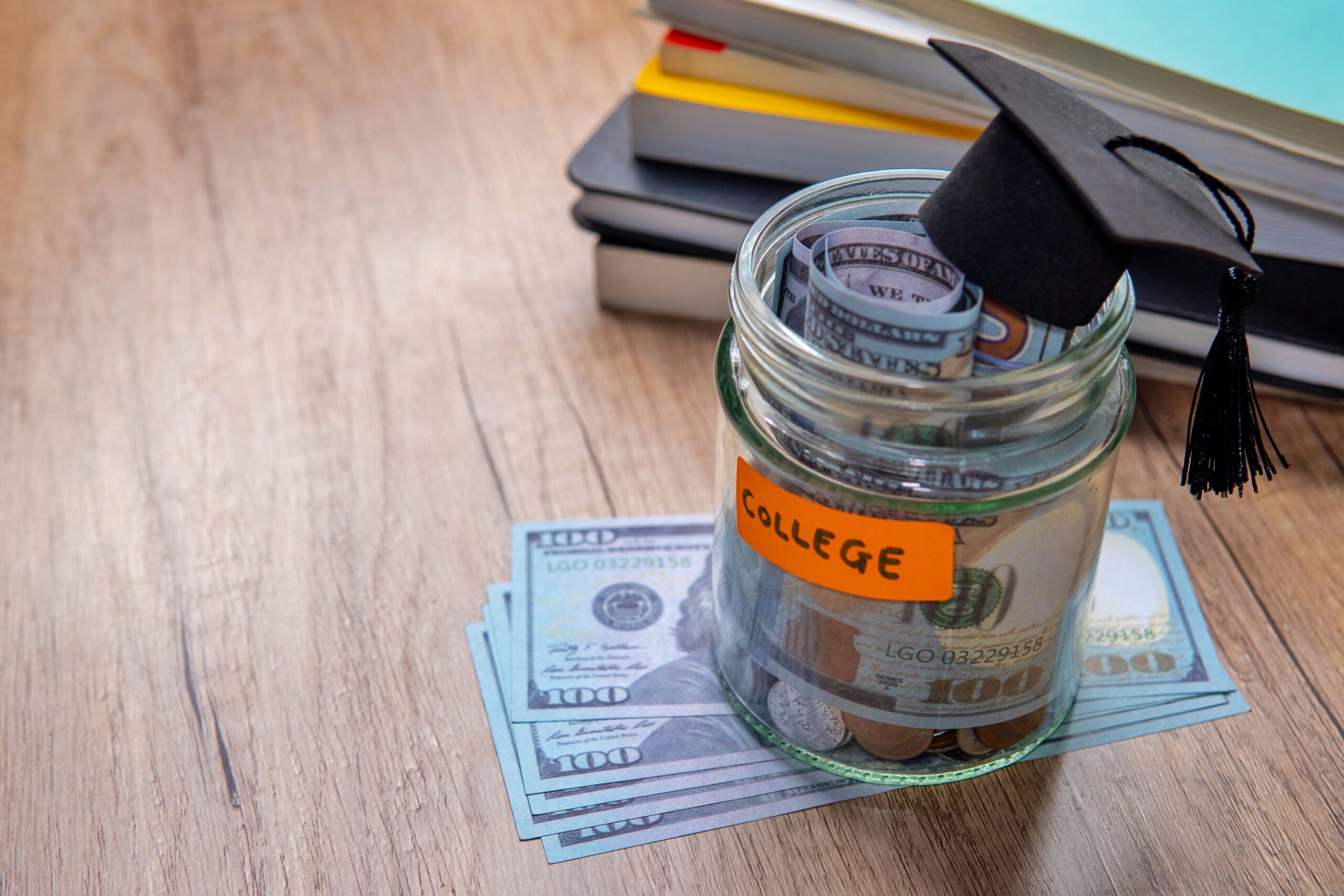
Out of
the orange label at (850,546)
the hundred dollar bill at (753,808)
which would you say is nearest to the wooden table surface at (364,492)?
the hundred dollar bill at (753,808)

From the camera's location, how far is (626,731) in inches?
23.7

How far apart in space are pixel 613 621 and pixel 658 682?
0.05 m

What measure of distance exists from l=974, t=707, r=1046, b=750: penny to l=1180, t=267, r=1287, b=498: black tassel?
Answer: 134 mm

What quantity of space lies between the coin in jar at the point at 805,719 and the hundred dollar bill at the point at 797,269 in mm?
179

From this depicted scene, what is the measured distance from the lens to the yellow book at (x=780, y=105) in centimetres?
75

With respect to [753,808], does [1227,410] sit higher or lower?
higher

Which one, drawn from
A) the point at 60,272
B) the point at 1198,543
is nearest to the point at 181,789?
the point at 60,272

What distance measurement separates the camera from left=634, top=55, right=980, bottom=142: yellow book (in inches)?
29.4

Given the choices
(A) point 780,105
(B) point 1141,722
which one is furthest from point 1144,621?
(A) point 780,105

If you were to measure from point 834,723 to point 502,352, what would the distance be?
0.38 metres

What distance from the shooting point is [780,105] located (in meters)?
0.76

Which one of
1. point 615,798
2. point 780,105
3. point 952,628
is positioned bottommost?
point 615,798

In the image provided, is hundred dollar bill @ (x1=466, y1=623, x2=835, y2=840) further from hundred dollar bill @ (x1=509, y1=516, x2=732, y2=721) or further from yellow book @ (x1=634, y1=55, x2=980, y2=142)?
yellow book @ (x1=634, y1=55, x2=980, y2=142)

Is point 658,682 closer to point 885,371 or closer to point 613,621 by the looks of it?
point 613,621
